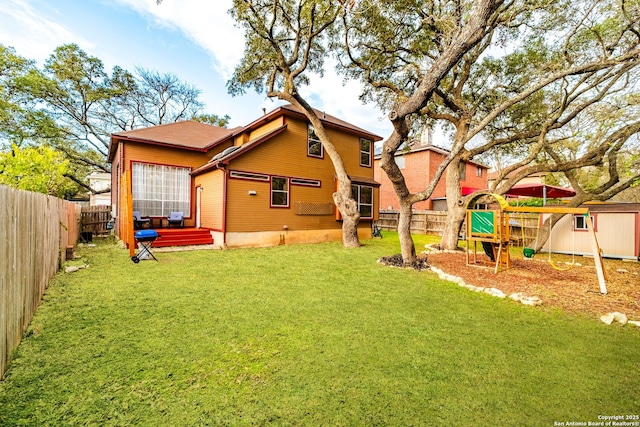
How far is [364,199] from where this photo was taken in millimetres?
14680

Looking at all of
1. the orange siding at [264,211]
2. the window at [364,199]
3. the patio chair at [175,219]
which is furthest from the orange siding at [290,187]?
the patio chair at [175,219]

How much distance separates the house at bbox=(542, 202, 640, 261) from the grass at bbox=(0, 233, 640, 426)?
24.9 ft

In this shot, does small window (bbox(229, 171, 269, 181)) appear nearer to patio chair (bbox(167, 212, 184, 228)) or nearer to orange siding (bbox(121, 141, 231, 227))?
orange siding (bbox(121, 141, 231, 227))

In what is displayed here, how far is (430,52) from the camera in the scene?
1089 cm

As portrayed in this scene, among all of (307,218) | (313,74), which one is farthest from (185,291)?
(313,74)

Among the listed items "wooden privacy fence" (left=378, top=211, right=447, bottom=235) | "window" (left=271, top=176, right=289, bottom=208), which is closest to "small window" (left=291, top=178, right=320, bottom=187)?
"window" (left=271, top=176, right=289, bottom=208)

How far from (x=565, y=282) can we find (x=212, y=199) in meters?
11.5

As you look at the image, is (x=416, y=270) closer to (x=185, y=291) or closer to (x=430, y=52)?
(x=185, y=291)

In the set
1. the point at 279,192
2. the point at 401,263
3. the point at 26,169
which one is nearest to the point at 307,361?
the point at 401,263

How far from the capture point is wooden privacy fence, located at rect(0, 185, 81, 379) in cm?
251

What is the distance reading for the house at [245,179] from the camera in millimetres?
10734

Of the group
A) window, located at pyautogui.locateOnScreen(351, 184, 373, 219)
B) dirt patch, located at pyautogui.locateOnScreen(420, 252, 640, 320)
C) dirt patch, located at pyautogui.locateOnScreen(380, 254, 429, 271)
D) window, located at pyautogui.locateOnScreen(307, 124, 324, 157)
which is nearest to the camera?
dirt patch, located at pyautogui.locateOnScreen(420, 252, 640, 320)

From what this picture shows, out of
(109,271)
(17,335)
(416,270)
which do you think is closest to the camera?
(17,335)

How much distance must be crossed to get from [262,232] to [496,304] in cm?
856
